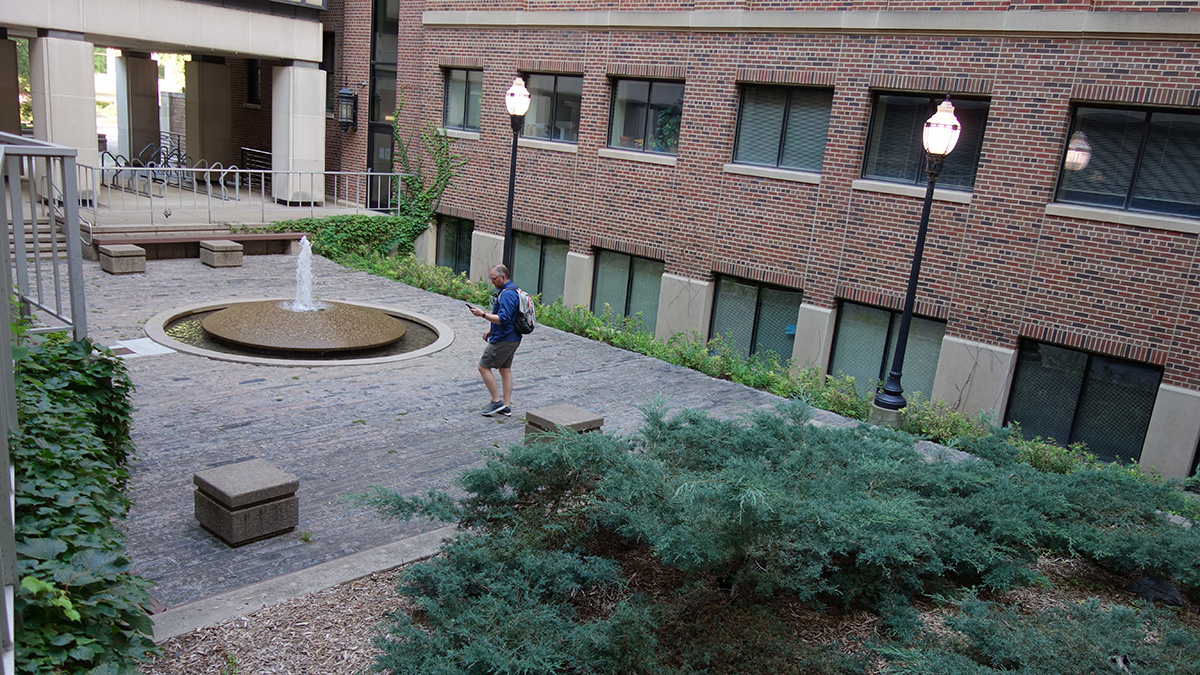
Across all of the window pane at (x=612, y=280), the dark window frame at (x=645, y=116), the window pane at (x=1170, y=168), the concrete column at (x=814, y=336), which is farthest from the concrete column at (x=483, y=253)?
the window pane at (x=1170, y=168)

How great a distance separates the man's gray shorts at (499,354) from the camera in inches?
394

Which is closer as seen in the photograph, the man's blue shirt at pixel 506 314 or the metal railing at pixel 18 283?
the metal railing at pixel 18 283

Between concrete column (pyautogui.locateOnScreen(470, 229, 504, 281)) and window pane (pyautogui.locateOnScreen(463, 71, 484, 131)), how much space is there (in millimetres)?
2755

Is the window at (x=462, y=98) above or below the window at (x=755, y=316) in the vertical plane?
above

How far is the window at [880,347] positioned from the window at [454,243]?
35.1 ft

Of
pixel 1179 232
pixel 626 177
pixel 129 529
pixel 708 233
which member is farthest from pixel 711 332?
pixel 129 529

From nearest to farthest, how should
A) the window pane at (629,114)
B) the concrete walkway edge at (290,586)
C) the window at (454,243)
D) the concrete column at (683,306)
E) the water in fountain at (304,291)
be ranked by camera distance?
the concrete walkway edge at (290,586), the water in fountain at (304,291), the concrete column at (683,306), the window pane at (629,114), the window at (454,243)

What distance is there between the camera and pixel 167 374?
417 inches

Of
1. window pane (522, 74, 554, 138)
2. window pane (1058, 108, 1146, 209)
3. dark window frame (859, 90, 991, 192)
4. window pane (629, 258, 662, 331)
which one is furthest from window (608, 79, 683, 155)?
window pane (1058, 108, 1146, 209)

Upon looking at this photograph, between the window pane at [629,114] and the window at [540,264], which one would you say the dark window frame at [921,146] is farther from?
the window at [540,264]

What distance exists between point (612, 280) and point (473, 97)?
6.46 m

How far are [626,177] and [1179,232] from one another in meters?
→ 10.1

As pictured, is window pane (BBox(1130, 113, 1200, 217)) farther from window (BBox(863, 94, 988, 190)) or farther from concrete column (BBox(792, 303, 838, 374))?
concrete column (BBox(792, 303, 838, 374))

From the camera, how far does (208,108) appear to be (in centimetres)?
2673
